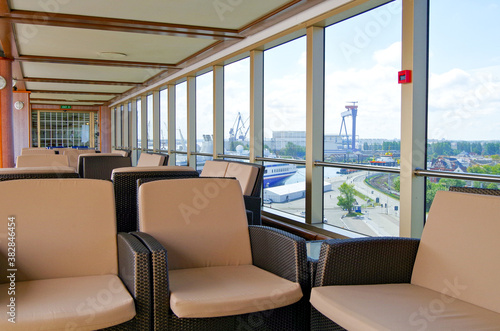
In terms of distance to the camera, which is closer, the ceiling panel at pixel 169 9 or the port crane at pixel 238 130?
the ceiling panel at pixel 169 9

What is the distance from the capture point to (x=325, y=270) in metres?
2.04

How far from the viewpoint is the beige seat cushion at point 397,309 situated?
1.65m

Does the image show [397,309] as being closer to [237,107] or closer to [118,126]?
[237,107]

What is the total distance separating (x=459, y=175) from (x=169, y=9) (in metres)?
3.91

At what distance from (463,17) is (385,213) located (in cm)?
186

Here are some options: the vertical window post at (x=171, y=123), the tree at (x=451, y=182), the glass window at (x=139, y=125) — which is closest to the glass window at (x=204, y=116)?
the vertical window post at (x=171, y=123)

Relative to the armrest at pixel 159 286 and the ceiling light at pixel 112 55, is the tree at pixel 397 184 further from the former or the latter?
the ceiling light at pixel 112 55

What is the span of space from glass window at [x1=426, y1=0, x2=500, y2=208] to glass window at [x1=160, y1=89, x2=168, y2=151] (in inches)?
360

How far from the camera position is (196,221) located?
2512 millimetres

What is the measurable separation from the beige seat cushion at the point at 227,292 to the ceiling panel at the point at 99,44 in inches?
222

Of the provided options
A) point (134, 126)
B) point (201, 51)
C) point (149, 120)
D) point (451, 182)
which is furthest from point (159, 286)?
point (134, 126)

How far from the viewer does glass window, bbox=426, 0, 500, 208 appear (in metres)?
3.50

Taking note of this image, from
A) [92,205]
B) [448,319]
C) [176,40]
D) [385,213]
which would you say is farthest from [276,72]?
[448,319]

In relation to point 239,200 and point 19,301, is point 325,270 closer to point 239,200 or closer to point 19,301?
point 239,200
